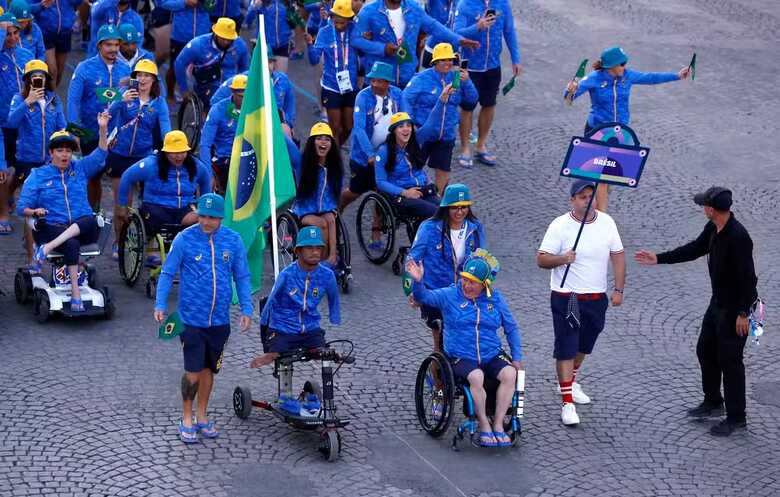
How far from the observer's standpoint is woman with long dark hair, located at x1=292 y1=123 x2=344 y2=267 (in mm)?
13852

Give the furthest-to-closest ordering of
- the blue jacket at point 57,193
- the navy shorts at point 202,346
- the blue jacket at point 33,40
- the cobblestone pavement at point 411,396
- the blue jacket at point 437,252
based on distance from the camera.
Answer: the blue jacket at point 33,40
the blue jacket at point 57,193
the blue jacket at point 437,252
the navy shorts at point 202,346
the cobblestone pavement at point 411,396

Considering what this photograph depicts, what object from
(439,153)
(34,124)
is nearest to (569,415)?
(439,153)

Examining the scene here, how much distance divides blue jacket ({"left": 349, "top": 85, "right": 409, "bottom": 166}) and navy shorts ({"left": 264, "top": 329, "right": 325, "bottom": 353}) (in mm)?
4137

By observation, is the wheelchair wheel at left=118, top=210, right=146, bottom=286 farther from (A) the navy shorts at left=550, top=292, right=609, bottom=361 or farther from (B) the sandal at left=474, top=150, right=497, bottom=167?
(B) the sandal at left=474, top=150, right=497, bottom=167

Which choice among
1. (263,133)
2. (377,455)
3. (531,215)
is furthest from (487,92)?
(377,455)

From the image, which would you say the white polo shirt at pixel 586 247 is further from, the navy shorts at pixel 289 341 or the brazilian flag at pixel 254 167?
the brazilian flag at pixel 254 167

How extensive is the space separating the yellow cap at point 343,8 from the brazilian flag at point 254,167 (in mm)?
4988

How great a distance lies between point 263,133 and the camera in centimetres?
1196

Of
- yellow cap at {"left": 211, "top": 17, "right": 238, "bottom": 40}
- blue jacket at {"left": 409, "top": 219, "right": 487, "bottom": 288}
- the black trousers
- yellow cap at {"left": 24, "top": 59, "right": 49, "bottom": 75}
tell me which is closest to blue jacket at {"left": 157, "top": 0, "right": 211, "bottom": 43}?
yellow cap at {"left": 211, "top": 17, "right": 238, "bottom": 40}

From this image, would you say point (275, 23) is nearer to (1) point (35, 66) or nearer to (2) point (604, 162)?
(1) point (35, 66)

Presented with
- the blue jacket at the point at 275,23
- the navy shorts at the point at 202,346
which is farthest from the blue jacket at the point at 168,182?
the blue jacket at the point at 275,23

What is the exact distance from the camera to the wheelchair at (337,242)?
554 inches

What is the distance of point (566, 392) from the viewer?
37.7 feet

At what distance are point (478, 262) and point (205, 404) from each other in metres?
2.28
